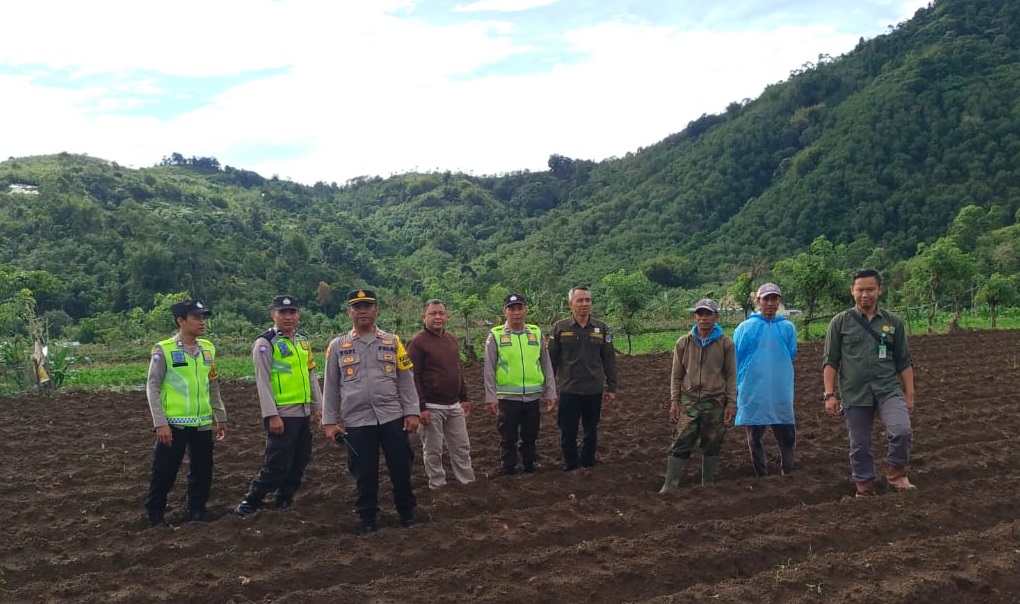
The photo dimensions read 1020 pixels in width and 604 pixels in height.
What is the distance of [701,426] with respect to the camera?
6.31 metres

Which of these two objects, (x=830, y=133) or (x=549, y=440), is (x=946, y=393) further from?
(x=830, y=133)

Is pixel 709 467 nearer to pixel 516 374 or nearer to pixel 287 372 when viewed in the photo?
pixel 516 374

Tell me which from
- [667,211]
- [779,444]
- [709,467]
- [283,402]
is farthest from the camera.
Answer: [667,211]

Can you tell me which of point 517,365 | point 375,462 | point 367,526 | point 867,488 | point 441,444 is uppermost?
point 517,365

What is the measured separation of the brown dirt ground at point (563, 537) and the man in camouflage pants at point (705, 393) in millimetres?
283

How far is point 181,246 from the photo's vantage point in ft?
140

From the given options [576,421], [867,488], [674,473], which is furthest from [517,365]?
[867,488]

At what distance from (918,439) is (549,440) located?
3838mm

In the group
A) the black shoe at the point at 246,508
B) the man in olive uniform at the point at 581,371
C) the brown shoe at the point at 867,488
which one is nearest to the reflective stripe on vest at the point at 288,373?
the black shoe at the point at 246,508

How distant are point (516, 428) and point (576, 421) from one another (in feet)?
1.81

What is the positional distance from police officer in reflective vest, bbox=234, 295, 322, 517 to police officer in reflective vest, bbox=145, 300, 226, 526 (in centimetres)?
40

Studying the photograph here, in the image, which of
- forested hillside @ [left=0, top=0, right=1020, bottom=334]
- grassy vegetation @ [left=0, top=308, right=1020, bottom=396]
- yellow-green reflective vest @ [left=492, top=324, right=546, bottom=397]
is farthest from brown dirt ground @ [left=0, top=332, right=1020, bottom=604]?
forested hillside @ [left=0, top=0, right=1020, bottom=334]

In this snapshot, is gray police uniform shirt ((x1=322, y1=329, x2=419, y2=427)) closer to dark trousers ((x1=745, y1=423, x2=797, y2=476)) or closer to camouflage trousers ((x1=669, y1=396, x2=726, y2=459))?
camouflage trousers ((x1=669, y1=396, x2=726, y2=459))

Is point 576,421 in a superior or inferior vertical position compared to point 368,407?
inferior
